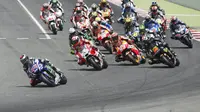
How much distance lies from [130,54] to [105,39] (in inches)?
177

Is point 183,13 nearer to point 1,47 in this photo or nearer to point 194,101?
point 1,47

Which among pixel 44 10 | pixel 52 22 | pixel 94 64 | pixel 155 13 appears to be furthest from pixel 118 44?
pixel 44 10

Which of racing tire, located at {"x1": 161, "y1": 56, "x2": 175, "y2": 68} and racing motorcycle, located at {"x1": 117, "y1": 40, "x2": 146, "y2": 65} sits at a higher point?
racing motorcycle, located at {"x1": 117, "y1": 40, "x2": 146, "y2": 65}

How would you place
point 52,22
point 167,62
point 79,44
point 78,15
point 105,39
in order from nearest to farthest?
1. point 167,62
2. point 79,44
3. point 105,39
4. point 78,15
5. point 52,22

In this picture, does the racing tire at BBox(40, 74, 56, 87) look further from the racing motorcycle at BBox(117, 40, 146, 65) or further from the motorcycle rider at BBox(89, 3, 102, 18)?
the motorcycle rider at BBox(89, 3, 102, 18)

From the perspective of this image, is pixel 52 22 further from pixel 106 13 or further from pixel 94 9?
pixel 106 13

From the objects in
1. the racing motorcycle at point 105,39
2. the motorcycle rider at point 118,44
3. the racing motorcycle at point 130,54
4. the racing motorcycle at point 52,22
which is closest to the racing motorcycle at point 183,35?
the racing motorcycle at point 105,39

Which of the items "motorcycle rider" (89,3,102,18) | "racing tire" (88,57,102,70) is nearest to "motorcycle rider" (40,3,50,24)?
"motorcycle rider" (89,3,102,18)

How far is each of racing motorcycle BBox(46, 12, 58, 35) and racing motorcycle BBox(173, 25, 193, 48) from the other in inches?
351

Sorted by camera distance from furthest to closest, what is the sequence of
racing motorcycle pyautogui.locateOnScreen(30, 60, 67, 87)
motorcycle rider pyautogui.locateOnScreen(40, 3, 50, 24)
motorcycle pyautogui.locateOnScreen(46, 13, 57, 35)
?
1. motorcycle rider pyautogui.locateOnScreen(40, 3, 50, 24)
2. motorcycle pyautogui.locateOnScreen(46, 13, 57, 35)
3. racing motorcycle pyautogui.locateOnScreen(30, 60, 67, 87)

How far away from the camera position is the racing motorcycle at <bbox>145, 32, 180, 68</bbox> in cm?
3478

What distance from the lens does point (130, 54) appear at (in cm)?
3591

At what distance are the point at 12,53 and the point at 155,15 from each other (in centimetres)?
1003

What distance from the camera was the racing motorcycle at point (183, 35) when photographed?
41281 millimetres
